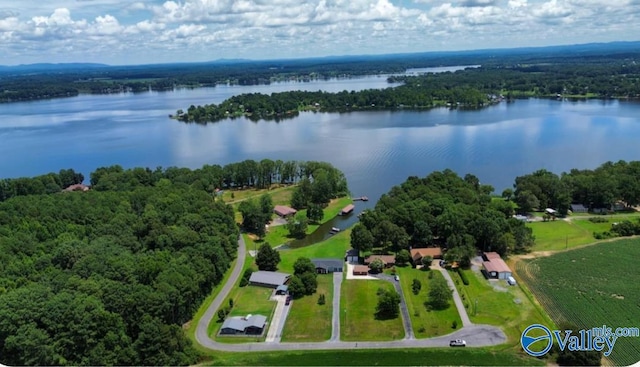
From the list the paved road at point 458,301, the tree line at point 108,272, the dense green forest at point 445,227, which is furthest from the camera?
the dense green forest at point 445,227

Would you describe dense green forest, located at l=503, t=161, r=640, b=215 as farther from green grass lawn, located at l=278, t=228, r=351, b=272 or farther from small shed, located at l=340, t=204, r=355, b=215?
green grass lawn, located at l=278, t=228, r=351, b=272

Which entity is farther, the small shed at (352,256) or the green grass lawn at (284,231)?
the green grass lawn at (284,231)

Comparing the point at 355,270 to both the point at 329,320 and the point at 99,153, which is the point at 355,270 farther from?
the point at 99,153

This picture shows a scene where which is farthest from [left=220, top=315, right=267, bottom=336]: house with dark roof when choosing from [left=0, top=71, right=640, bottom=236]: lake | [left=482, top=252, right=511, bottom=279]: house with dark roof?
[left=0, top=71, right=640, bottom=236]: lake

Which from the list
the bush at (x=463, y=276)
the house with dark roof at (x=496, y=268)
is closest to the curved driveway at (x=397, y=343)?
the bush at (x=463, y=276)

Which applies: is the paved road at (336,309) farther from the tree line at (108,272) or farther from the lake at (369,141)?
the lake at (369,141)

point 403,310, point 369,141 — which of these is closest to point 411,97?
point 369,141
